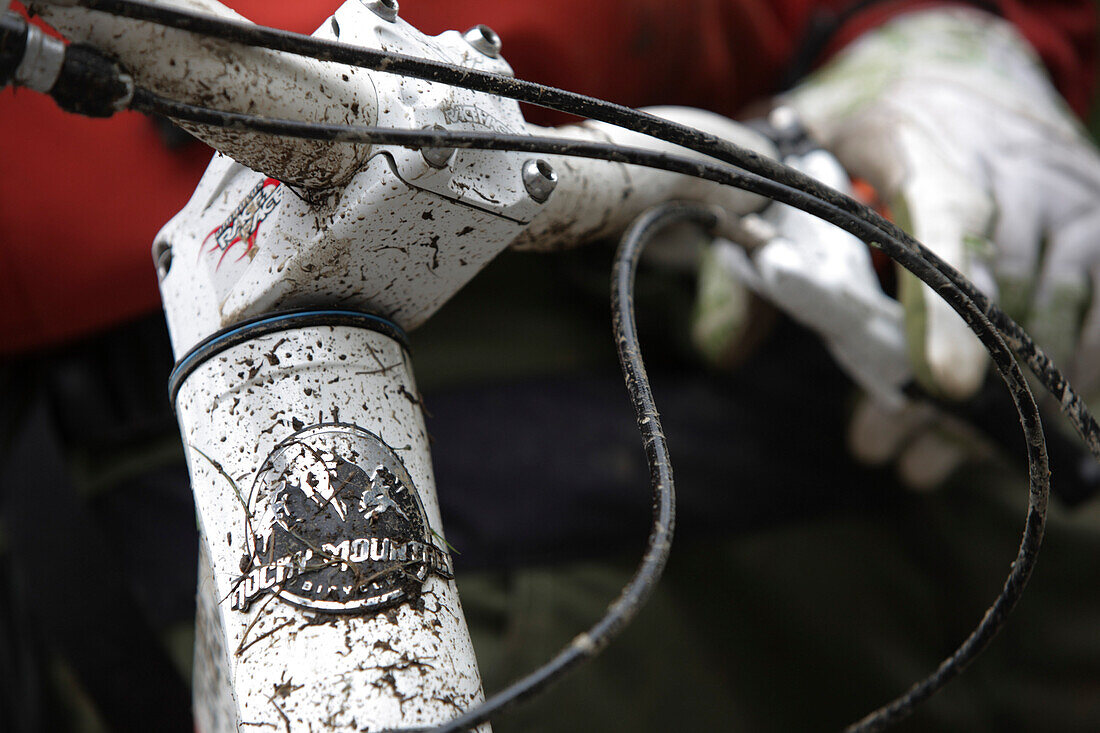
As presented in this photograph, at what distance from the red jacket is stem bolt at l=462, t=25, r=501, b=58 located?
0.27m

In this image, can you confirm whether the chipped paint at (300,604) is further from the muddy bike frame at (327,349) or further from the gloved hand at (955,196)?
the gloved hand at (955,196)

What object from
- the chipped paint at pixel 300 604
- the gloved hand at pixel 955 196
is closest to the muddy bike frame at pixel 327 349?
the chipped paint at pixel 300 604

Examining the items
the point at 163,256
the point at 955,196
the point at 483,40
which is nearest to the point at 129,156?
the point at 163,256

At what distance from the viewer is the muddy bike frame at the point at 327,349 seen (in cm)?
29

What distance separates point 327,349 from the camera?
35cm

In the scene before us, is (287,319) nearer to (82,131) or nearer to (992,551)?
(82,131)

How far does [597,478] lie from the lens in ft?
2.38

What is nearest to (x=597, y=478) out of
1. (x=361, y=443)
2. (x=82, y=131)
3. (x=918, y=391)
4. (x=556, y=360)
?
(x=556, y=360)

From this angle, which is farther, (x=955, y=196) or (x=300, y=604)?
(x=955, y=196)

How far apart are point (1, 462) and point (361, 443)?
479mm

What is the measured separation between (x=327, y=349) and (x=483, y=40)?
0.54 ft

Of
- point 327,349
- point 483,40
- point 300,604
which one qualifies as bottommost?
point 300,604

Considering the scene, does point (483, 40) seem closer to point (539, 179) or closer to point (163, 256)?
point (539, 179)

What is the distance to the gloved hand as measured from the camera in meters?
0.57
